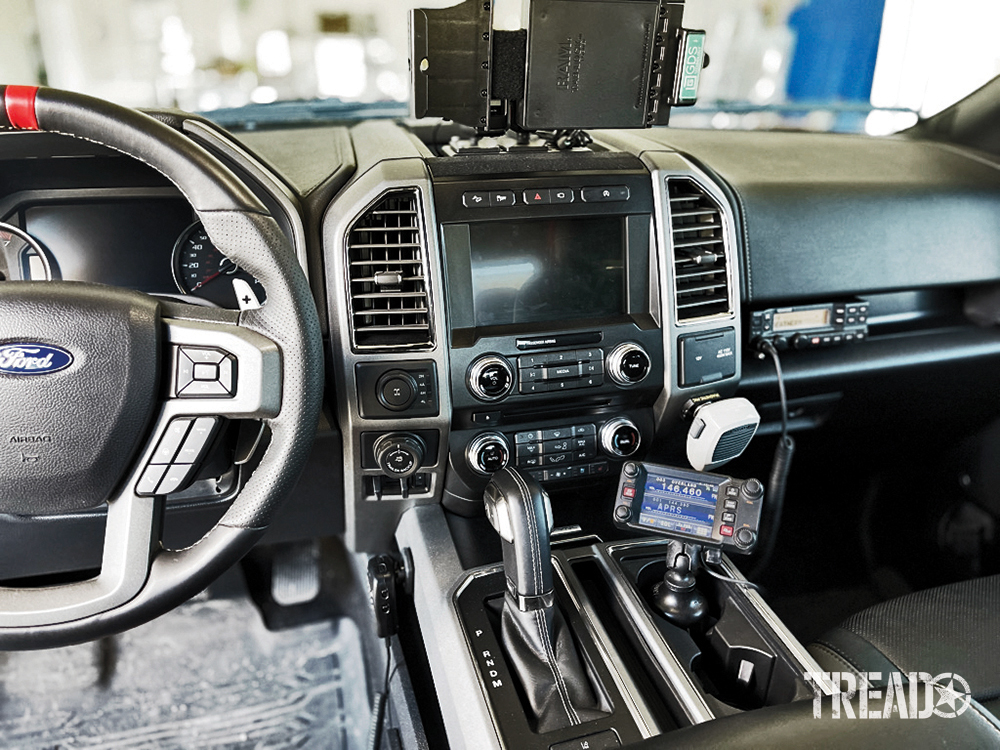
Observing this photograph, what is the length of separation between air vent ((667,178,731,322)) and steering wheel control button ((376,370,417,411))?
1.68 feet

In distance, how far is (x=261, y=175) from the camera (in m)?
1.28

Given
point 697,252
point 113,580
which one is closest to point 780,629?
point 697,252

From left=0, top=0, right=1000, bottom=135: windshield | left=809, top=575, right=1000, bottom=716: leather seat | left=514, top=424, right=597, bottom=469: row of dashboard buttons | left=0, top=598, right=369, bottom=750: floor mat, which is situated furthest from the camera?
left=0, top=598, right=369, bottom=750: floor mat

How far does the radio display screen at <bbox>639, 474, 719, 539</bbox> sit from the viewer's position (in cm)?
110

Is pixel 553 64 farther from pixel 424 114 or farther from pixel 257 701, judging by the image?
pixel 257 701

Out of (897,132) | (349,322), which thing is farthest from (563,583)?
(897,132)

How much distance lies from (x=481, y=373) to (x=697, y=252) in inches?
18.8

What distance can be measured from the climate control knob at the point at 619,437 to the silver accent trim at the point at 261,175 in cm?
61

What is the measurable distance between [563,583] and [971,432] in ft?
4.65

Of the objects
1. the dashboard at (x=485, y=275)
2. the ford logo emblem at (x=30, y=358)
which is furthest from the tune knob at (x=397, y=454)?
the ford logo emblem at (x=30, y=358)

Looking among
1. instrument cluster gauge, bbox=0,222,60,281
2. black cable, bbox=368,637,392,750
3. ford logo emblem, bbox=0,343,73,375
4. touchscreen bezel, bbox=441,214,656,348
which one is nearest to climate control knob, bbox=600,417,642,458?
touchscreen bezel, bbox=441,214,656,348

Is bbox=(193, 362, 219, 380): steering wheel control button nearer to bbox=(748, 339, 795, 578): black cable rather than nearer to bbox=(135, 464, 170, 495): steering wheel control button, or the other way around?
bbox=(135, 464, 170, 495): steering wheel control button

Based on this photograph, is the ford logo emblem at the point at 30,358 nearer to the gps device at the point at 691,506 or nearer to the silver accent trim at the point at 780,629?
the gps device at the point at 691,506

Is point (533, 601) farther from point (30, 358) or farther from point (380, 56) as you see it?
point (380, 56)
